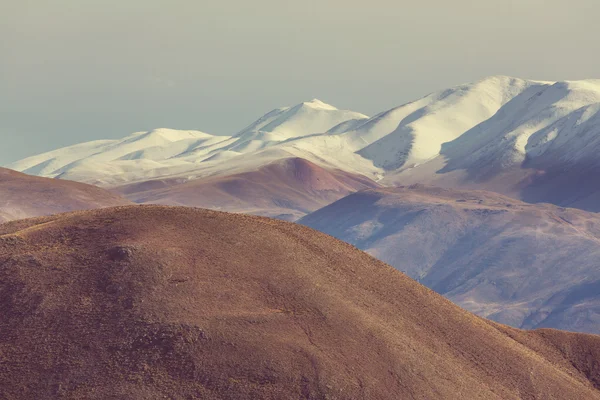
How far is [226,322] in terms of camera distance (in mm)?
39781

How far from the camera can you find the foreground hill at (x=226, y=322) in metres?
37.0

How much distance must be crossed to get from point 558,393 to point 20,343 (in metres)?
28.0

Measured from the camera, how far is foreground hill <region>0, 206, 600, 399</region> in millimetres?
36969

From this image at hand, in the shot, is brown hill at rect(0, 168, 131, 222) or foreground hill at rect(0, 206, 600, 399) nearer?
foreground hill at rect(0, 206, 600, 399)

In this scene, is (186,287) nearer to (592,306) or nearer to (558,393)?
(558,393)

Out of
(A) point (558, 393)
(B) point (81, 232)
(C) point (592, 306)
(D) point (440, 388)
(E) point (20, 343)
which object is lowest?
(C) point (592, 306)

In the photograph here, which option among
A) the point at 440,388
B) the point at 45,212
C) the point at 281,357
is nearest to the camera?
the point at 281,357

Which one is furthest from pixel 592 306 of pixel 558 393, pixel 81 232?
pixel 81 232

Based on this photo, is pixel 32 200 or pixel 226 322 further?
pixel 32 200

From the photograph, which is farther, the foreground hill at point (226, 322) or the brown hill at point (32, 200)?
the brown hill at point (32, 200)

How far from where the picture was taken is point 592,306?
196 meters

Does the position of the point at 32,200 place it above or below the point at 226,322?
above

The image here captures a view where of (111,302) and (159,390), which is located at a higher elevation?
(111,302)

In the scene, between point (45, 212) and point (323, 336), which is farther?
point (45, 212)
